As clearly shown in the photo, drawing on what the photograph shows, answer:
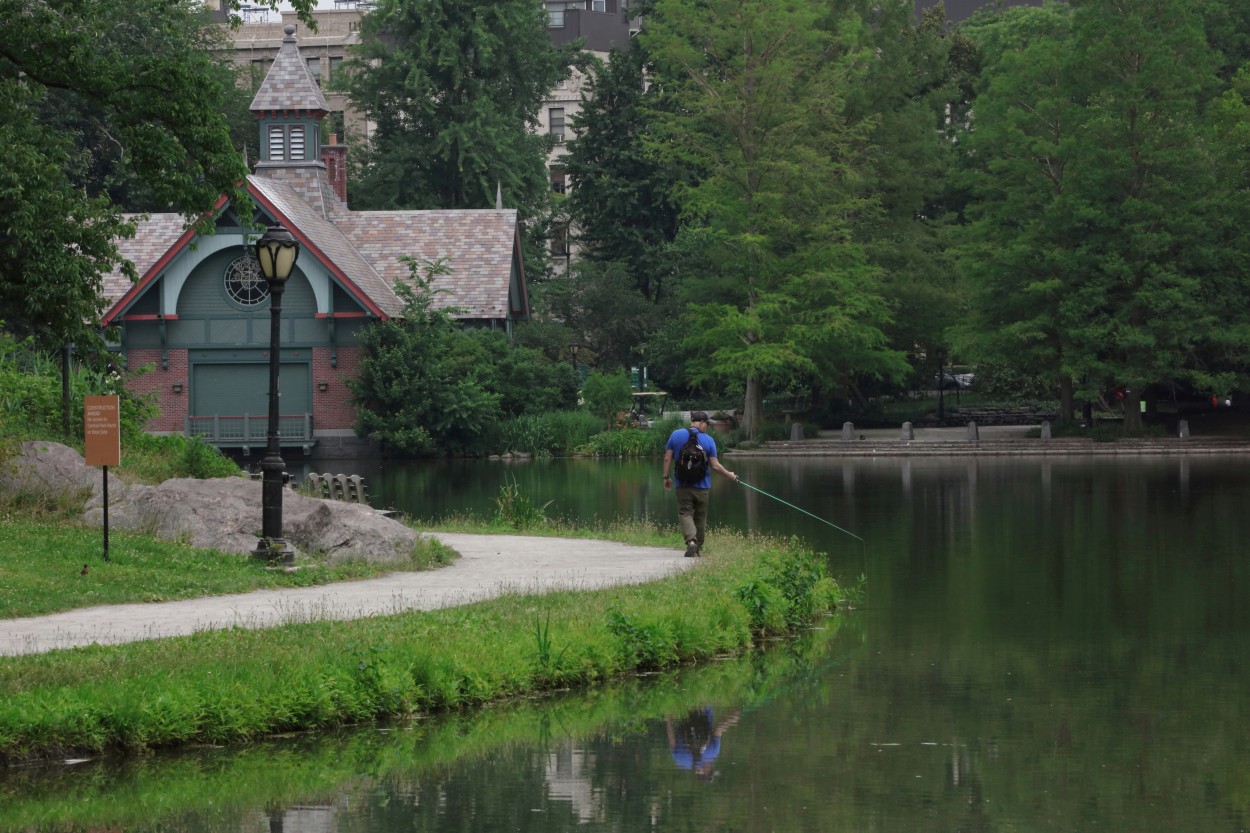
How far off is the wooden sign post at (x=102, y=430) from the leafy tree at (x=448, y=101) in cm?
4853

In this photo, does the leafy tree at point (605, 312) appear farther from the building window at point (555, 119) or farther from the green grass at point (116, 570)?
the green grass at point (116, 570)

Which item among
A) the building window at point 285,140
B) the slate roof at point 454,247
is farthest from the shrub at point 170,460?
the building window at point 285,140

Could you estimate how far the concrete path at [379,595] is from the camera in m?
13.3

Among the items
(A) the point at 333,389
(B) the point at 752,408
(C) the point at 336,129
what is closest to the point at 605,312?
(B) the point at 752,408

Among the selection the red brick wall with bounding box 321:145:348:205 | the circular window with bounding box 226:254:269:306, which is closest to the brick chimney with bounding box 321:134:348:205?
the red brick wall with bounding box 321:145:348:205

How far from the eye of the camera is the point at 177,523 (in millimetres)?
18781

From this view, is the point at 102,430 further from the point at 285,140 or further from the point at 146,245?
the point at 285,140

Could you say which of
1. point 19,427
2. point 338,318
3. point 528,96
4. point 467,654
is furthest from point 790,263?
point 467,654

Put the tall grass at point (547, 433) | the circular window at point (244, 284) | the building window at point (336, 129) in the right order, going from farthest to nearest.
Answer: 1. the building window at point (336, 129)
2. the tall grass at point (547, 433)
3. the circular window at point (244, 284)

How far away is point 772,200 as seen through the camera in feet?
186

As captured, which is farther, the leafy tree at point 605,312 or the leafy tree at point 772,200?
the leafy tree at point 605,312

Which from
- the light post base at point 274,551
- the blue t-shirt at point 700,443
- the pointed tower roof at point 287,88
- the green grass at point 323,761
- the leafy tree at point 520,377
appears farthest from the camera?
the pointed tower roof at point 287,88

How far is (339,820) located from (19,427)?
49.1 feet

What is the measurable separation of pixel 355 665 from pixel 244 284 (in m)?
43.5
